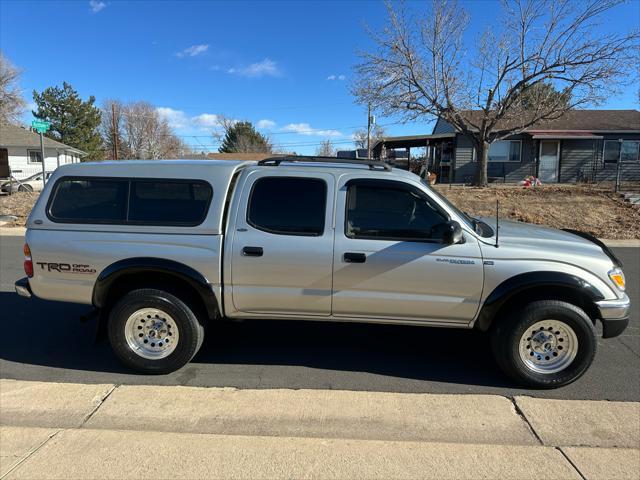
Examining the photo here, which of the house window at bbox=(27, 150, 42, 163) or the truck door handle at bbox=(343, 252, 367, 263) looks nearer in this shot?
the truck door handle at bbox=(343, 252, 367, 263)

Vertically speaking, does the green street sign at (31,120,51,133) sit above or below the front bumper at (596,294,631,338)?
above

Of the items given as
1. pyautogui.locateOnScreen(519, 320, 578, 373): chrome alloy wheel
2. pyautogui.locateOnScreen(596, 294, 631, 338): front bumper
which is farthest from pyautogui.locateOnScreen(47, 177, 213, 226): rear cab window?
pyautogui.locateOnScreen(596, 294, 631, 338): front bumper

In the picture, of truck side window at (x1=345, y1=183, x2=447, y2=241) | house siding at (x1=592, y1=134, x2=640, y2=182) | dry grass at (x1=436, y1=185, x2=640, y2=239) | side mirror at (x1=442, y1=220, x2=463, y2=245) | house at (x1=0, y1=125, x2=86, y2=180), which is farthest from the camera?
house at (x1=0, y1=125, x2=86, y2=180)

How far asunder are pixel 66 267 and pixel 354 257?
2.46 meters

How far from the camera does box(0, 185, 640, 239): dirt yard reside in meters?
13.6

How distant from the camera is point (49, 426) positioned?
3150 mm

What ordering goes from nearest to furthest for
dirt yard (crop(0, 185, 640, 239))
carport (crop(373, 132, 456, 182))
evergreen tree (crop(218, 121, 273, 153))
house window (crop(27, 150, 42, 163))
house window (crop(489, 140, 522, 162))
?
dirt yard (crop(0, 185, 640, 239)), house window (crop(489, 140, 522, 162)), carport (crop(373, 132, 456, 182)), house window (crop(27, 150, 42, 163)), evergreen tree (crop(218, 121, 273, 153))

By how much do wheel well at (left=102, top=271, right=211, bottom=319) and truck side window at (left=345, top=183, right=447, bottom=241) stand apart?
4.77 feet

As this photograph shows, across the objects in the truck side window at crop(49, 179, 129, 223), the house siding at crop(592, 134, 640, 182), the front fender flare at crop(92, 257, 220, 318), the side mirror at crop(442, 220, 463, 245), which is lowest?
the front fender flare at crop(92, 257, 220, 318)

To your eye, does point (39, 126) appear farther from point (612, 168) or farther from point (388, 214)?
point (612, 168)

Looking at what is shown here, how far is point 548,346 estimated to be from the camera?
12.2 ft

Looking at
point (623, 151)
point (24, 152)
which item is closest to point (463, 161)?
point (623, 151)

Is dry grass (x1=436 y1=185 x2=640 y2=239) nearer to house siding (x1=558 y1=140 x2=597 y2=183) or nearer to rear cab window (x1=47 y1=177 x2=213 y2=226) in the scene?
house siding (x1=558 y1=140 x2=597 y2=183)

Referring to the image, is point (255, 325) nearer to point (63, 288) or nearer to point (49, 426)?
point (63, 288)
